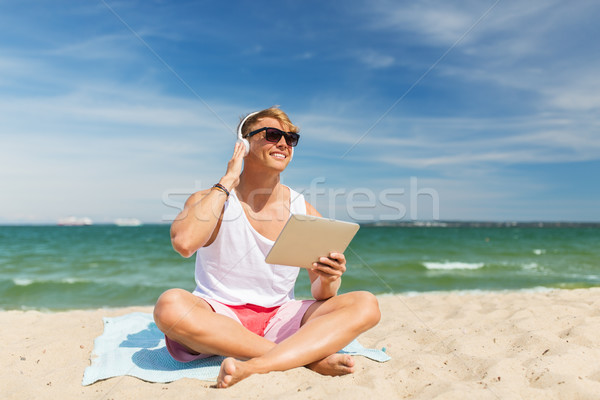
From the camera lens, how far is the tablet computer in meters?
2.61

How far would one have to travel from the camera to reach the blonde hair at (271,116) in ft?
11.4

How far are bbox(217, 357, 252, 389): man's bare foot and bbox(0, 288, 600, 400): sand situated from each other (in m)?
0.05

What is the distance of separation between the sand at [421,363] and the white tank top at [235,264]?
659mm

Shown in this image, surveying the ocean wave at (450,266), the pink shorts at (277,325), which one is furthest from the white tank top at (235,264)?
the ocean wave at (450,266)

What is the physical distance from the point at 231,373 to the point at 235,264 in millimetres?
827

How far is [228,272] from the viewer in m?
3.19

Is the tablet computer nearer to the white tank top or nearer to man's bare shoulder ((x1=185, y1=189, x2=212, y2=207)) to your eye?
the white tank top

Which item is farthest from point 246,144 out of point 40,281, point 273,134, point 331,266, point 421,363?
point 40,281

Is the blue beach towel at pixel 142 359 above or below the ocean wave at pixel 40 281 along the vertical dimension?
above

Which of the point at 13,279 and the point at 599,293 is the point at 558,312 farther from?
the point at 13,279

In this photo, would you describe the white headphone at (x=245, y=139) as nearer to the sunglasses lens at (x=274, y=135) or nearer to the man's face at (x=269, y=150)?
the man's face at (x=269, y=150)

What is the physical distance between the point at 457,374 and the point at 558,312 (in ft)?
7.54

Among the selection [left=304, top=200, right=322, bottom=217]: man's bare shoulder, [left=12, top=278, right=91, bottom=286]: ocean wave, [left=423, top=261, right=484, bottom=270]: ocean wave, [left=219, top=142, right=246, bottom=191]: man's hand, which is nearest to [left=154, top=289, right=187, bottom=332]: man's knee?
[left=219, top=142, right=246, bottom=191]: man's hand

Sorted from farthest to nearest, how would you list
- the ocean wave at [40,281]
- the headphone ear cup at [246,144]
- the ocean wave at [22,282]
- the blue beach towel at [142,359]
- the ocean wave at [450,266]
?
the ocean wave at [450,266], the ocean wave at [40,281], the ocean wave at [22,282], the headphone ear cup at [246,144], the blue beach towel at [142,359]
